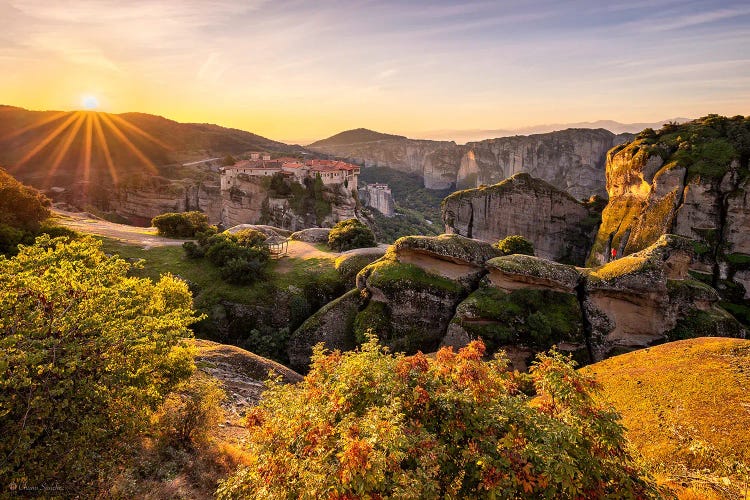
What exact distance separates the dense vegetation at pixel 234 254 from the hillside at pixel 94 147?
8236 centimetres

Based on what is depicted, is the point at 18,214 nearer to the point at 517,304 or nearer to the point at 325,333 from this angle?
the point at 325,333

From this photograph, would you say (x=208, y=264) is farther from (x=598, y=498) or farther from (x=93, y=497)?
(x=598, y=498)

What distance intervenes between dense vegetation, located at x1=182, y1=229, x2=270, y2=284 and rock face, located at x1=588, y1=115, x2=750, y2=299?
4313 centimetres

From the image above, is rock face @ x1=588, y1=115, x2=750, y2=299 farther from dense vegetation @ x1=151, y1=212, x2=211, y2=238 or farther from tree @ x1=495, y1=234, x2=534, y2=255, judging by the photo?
dense vegetation @ x1=151, y1=212, x2=211, y2=238

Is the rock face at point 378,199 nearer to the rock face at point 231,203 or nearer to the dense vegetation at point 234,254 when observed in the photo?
the rock face at point 231,203

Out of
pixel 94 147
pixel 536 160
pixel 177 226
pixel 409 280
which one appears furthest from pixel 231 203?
pixel 536 160

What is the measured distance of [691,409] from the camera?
1088cm

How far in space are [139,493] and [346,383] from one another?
6594 mm

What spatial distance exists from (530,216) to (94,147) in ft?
478

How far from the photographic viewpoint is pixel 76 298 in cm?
847

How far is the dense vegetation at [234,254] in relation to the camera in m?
31.4

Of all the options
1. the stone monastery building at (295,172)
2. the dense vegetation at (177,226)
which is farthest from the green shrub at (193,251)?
the stone monastery building at (295,172)

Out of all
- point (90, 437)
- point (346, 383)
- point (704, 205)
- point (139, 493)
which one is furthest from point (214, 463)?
point (704, 205)

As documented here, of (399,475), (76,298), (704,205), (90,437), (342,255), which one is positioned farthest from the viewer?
(704,205)
